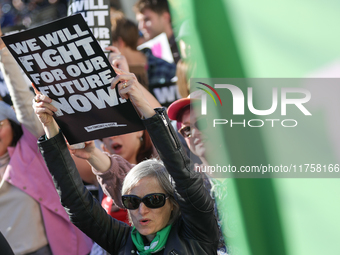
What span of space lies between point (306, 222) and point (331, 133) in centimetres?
22

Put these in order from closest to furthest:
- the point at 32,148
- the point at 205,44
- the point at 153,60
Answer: the point at 205,44 < the point at 32,148 < the point at 153,60

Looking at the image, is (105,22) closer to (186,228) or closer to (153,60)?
(153,60)

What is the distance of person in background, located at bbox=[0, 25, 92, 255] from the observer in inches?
86.4

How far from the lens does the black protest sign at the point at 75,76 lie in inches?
53.8

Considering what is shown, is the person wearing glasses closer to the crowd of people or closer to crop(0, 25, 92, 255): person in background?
the crowd of people

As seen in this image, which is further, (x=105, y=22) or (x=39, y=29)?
(x=105, y=22)

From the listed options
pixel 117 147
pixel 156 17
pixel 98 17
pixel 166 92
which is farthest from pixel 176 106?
pixel 156 17

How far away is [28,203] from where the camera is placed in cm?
223

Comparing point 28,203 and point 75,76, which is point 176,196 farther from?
point 28,203

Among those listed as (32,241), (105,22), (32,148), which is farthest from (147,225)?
(105,22)

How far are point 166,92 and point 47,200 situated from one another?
4.33 feet

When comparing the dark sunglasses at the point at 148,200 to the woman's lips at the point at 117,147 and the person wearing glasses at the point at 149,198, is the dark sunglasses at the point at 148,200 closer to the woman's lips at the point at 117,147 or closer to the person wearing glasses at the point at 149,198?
the person wearing glasses at the point at 149,198

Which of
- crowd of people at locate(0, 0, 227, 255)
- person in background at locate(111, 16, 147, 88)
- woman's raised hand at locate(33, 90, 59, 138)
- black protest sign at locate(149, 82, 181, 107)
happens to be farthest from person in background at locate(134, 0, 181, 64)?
woman's raised hand at locate(33, 90, 59, 138)

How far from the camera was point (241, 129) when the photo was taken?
1.03 m
